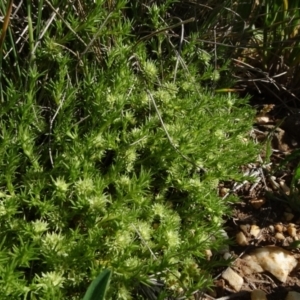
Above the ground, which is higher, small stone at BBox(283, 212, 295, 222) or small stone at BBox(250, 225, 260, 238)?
small stone at BBox(283, 212, 295, 222)

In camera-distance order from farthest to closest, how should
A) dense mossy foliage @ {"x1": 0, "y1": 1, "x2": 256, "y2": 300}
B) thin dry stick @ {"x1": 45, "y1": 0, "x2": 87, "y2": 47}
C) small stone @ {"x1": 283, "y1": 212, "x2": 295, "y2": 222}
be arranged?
small stone @ {"x1": 283, "y1": 212, "x2": 295, "y2": 222} → thin dry stick @ {"x1": 45, "y1": 0, "x2": 87, "y2": 47} → dense mossy foliage @ {"x1": 0, "y1": 1, "x2": 256, "y2": 300}

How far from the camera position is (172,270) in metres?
1.68

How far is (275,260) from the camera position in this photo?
1.92 meters

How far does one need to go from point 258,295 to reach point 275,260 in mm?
153

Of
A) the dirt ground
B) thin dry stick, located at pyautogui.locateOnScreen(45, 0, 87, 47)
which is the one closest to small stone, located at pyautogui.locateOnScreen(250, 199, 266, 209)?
the dirt ground

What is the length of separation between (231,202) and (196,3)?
28.4 inches

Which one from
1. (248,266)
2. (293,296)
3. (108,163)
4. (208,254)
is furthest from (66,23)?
(293,296)

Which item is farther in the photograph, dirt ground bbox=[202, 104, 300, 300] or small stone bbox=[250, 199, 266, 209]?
small stone bbox=[250, 199, 266, 209]

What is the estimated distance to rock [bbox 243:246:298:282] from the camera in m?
1.90

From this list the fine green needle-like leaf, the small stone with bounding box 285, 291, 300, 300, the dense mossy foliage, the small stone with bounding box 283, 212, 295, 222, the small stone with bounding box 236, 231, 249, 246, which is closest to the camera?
the fine green needle-like leaf

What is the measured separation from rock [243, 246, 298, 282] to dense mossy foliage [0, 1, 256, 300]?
0.17 metres

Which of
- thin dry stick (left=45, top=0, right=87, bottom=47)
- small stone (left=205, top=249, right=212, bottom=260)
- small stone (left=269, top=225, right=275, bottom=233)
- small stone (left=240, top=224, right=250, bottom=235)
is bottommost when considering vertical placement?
small stone (left=269, top=225, right=275, bottom=233)

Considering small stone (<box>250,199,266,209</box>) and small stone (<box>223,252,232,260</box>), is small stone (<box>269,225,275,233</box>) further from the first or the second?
small stone (<box>223,252,232,260</box>)

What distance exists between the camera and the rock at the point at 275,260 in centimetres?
190
